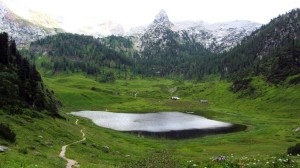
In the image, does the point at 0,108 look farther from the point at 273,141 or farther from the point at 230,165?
the point at 273,141

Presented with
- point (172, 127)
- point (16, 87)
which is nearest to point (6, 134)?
point (16, 87)

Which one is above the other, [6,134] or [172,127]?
[6,134]

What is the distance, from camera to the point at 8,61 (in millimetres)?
96562

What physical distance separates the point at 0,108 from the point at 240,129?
98486 mm

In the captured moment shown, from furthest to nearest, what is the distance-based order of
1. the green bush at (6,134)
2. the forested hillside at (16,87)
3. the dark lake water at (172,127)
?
the dark lake water at (172,127), the forested hillside at (16,87), the green bush at (6,134)

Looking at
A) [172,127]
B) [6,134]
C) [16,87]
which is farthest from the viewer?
[172,127]

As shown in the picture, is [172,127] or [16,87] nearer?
[16,87]

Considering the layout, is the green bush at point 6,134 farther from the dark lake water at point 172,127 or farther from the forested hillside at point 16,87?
the dark lake water at point 172,127

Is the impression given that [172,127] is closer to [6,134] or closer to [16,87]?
[16,87]

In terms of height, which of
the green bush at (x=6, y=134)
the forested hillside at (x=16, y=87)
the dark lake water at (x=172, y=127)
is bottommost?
the dark lake water at (x=172, y=127)

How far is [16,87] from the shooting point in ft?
276

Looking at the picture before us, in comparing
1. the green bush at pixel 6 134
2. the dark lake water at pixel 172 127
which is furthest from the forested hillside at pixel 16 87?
the dark lake water at pixel 172 127

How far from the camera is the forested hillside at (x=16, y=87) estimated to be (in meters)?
75.4

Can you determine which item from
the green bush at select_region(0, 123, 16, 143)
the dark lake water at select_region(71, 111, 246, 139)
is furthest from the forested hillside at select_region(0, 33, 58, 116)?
the dark lake water at select_region(71, 111, 246, 139)
